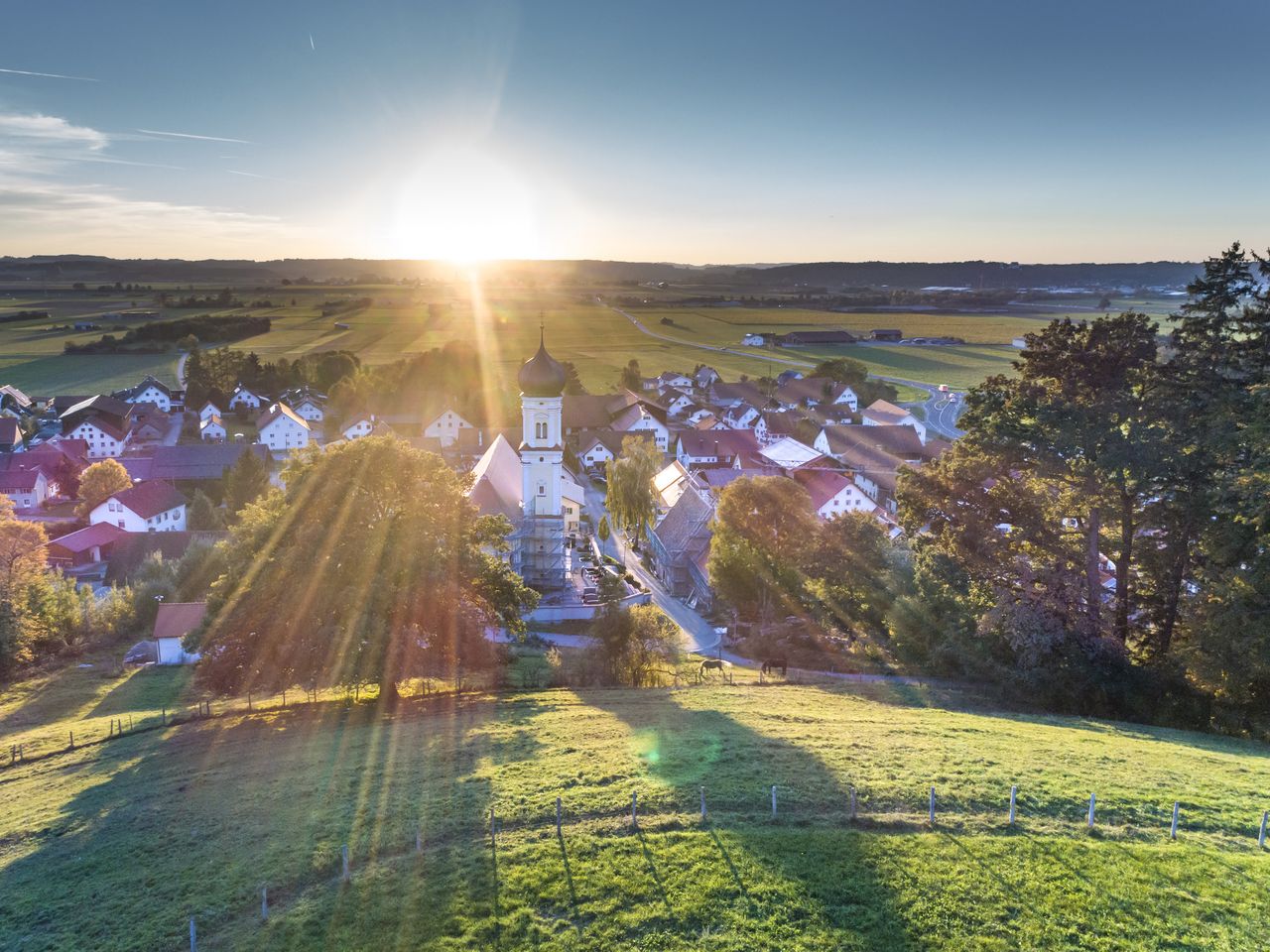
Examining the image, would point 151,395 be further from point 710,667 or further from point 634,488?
point 710,667

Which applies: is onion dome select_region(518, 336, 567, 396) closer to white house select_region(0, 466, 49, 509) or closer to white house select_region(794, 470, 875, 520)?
white house select_region(794, 470, 875, 520)

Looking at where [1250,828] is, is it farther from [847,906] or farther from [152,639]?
[152,639]

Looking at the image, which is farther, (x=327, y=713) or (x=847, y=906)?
(x=327, y=713)

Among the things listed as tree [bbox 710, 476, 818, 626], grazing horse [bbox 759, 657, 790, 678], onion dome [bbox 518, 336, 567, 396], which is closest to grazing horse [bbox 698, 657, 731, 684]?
grazing horse [bbox 759, 657, 790, 678]

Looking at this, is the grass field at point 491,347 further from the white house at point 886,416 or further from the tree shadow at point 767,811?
the tree shadow at point 767,811

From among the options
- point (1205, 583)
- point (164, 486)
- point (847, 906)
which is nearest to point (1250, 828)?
point (847, 906)

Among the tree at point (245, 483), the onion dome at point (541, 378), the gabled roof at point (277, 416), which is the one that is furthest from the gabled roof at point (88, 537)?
the gabled roof at point (277, 416)
